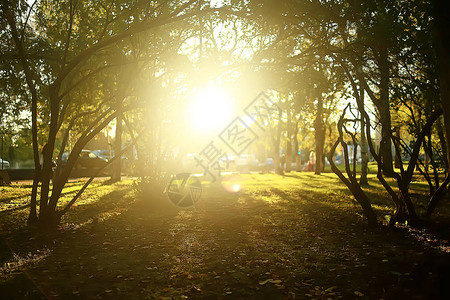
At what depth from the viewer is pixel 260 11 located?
8.12 m

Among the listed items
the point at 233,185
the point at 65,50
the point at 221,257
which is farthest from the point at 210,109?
the point at 221,257

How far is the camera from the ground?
4832 millimetres

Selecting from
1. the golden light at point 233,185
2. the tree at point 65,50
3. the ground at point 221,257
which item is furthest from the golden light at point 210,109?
the ground at point 221,257

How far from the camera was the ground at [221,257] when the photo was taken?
15.9 feet

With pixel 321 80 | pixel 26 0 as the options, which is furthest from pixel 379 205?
pixel 26 0

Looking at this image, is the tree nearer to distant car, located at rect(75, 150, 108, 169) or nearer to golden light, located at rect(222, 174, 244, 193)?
golden light, located at rect(222, 174, 244, 193)

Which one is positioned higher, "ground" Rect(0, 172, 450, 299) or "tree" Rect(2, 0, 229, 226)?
"tree" Rect(2, 0, 229, 226)

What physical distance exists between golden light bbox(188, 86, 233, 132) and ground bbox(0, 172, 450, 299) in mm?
4294

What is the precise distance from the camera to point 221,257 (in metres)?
6.59

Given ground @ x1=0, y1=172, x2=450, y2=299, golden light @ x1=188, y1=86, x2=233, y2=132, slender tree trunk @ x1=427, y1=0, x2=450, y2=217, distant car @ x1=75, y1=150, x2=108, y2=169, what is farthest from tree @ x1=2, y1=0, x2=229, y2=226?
Answer: distant car @ x1=75, y1=150, x2=108, y2=169

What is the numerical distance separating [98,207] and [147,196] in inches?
61.5

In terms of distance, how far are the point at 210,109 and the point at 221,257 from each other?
32.4 ft

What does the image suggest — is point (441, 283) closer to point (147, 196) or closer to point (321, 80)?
point (321, 80)

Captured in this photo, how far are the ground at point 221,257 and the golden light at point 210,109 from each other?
4294 millimetres
